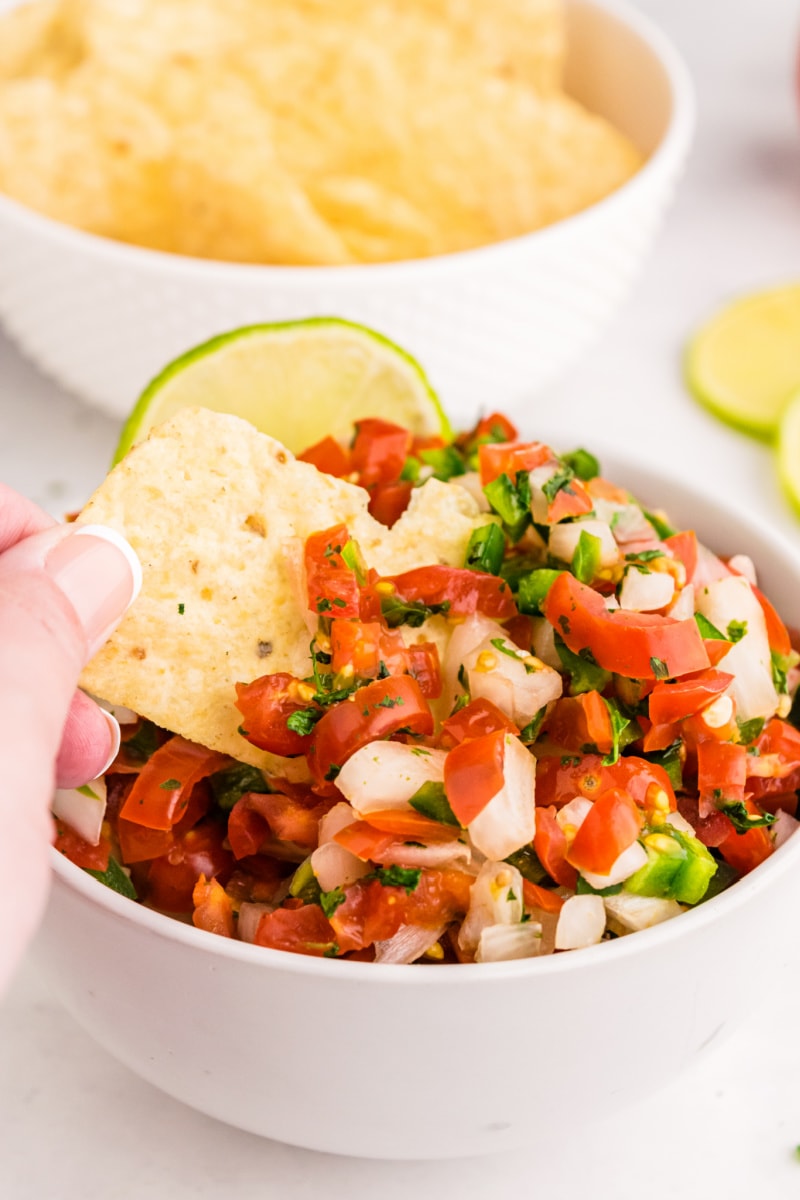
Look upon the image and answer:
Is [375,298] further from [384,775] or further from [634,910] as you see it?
[634,910]

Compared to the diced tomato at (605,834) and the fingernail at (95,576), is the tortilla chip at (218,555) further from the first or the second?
the diced tomato at (605,834)

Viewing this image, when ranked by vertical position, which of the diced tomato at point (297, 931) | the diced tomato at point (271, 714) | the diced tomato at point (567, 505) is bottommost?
the diced tomato at point (297, 931)

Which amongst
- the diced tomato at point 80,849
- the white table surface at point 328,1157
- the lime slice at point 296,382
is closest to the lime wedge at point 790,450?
the white table surface at point 328,1157

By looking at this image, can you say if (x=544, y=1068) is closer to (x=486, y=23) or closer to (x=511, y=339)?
(x=511, y=339)

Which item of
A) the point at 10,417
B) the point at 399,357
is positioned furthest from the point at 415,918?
the point at 10,417

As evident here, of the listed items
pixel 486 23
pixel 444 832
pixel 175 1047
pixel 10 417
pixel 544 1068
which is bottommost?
pixel 10 417
